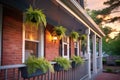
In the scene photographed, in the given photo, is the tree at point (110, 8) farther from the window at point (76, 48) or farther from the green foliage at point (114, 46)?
the window at point (76, 48)

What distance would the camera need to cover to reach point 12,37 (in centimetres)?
568

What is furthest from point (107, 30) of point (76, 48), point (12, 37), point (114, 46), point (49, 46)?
point (12, 37)

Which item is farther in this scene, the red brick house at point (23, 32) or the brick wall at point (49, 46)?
the brick wall at point (49, 46)

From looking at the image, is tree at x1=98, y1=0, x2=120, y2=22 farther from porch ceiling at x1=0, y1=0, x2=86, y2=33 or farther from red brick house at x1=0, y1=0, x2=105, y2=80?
porch ceiling at x1=0, y1=0, x2=86, y2=33

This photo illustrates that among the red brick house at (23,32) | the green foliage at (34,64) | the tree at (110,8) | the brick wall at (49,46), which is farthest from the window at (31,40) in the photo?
the tree at (110,8)

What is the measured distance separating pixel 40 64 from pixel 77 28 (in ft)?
23.6

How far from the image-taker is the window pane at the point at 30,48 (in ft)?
21.3

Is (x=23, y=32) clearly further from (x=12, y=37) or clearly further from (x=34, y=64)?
(x=34, y=64)

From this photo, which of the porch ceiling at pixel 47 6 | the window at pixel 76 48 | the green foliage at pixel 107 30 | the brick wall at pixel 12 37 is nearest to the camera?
the porch ceiling at pixel 47 6

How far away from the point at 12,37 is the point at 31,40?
1119mm

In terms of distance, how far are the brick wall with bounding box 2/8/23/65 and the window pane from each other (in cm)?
50

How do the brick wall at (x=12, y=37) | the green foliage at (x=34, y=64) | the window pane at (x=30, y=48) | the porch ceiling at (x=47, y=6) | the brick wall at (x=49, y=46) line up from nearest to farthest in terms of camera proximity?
the green foliage at (x=34, y=64) < the porch ceiling at (x=47, y=6) < the brick wall at (x=12, y=37) < the window pane at (x=30, y=48) < the brick wall at (x=49, y=46)

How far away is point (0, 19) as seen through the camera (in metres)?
5.17

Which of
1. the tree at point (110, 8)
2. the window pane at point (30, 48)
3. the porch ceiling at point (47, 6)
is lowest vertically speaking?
the window pane at point (30, 48)
